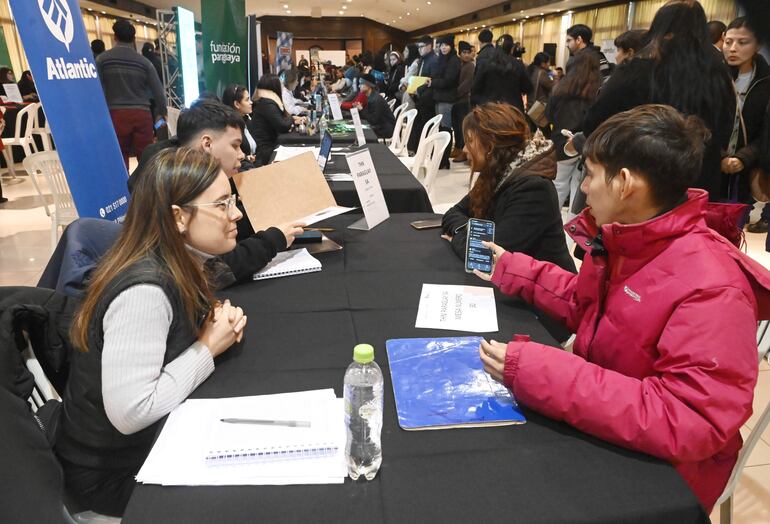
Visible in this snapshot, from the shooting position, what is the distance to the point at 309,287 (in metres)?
1.48

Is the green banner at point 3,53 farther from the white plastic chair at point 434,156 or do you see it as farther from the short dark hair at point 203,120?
the short dark hair at point 203,120

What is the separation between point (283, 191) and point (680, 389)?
131 cm

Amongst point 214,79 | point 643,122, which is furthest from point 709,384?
point 214,79

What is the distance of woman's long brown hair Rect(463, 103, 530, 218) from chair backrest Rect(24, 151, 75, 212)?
262 cm

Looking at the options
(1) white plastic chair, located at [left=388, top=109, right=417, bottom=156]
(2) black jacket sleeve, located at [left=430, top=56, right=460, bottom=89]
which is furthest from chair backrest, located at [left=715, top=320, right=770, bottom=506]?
(2) black jacket sleeve, located at [left=430, top=56, right=460, bottom=89]

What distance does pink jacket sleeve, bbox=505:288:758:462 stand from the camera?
0.78 m

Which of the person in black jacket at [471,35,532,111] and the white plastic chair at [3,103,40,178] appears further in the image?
the white plastic chair at [3,103,40,178]

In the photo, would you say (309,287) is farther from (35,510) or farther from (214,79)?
(214,79)

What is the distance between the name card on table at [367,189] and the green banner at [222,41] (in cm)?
384

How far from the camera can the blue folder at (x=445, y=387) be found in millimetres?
A: 885

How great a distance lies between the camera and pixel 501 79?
513 centimetres

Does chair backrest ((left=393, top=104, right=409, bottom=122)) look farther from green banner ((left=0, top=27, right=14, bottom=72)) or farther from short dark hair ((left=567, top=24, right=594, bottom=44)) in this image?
green banner ((left=0, top=27, right=14, bottom=72))

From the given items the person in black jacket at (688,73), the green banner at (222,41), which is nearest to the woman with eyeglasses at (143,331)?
the person in black jacket at (688,73)

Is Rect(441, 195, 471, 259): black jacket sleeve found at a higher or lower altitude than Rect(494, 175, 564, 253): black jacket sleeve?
lower
